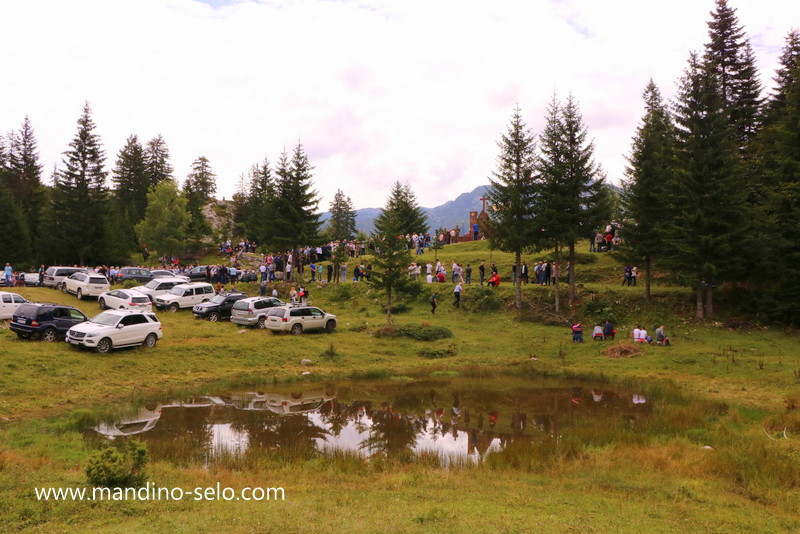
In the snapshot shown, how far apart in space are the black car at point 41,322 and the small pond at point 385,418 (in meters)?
8.74

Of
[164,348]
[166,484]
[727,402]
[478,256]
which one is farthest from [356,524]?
[478,256]

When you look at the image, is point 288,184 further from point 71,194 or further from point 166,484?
point 166,484

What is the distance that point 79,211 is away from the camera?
57.3m

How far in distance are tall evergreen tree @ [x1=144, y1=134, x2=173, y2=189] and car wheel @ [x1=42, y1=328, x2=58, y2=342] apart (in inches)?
2896

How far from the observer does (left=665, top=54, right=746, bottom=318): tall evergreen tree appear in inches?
1147

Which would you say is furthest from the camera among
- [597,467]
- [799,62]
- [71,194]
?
[71,194]

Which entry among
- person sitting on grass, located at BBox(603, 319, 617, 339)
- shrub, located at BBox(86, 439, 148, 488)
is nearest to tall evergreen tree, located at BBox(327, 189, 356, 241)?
person sitting on grass, located at BBox(603, 319, 617, 339)

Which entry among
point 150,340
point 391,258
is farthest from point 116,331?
point 391,258

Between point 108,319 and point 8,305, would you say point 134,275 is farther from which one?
point 108,319

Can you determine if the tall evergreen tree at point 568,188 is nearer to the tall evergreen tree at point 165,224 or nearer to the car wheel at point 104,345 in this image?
the car wheel at point 104,345

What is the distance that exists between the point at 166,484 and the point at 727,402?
17.7 metres

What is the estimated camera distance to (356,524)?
26.2ft

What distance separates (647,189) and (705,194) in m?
3.33

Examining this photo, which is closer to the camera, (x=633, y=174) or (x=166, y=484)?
(x=166, y=484)
